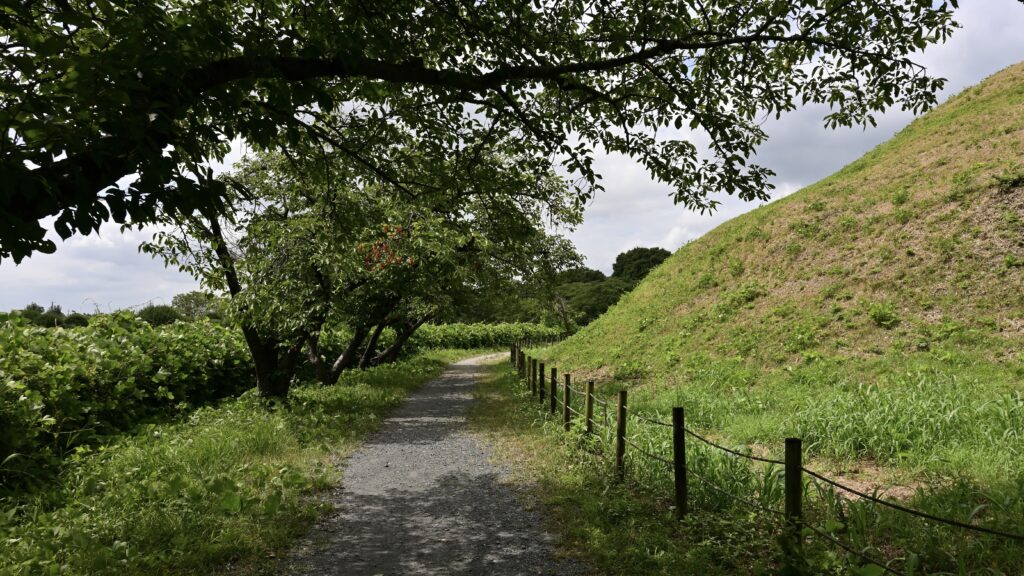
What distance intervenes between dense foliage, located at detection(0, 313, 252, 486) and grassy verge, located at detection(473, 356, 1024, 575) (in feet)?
21.6

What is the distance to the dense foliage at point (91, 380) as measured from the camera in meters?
7.67

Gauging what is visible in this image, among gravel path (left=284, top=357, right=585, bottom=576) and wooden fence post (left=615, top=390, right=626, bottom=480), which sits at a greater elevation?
wooden fence post (left=615, top=390, right=626, bottom=480)

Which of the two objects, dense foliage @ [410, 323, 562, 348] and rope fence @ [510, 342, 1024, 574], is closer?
rope fence @ [510, 342, 1024, 574]

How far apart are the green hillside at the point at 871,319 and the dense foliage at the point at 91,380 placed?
961 centimetres

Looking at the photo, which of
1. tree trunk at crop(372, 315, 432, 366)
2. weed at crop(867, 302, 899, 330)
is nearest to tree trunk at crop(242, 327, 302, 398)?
tree trunk at crop(372, 315, 432, 366)

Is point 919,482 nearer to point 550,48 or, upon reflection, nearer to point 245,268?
point 550,48

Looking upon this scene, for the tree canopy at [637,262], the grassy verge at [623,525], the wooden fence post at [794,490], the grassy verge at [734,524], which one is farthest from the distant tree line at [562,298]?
the wooden fence post at [794,490]

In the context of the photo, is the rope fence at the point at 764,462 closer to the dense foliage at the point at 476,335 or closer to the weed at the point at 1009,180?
the weed at the point at 1009,180

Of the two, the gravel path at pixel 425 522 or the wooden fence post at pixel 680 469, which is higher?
the wooden fence post at pixel 680 469

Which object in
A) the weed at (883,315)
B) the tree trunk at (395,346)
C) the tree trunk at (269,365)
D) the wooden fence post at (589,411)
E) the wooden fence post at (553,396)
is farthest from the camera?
the tree trunk at (395,346)

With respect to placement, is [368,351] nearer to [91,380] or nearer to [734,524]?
[91,380]

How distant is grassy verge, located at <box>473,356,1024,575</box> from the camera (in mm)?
4664

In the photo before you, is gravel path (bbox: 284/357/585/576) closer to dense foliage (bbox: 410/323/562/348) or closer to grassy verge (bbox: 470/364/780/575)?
grassy verge (bbox: 470/364/780/575)

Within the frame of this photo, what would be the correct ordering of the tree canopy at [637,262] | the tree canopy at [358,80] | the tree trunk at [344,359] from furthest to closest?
1. the tree canopy at [637,262]
2. the tree trunk at [344,359]
3. the tree canopy at [358,80]
